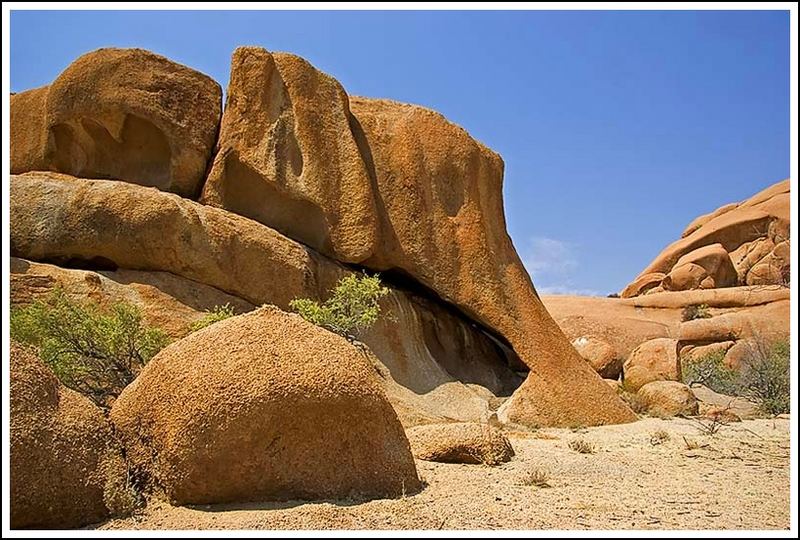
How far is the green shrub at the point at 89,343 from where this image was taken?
7.00m

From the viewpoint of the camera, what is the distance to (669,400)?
1172 centimetres

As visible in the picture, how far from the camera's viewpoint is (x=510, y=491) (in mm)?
5168

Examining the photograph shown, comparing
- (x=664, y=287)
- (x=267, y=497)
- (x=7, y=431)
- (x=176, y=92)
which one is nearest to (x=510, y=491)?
(x=267, y=497)

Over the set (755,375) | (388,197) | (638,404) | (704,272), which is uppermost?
(704,272)

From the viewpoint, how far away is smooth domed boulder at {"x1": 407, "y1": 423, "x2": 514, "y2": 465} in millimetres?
6465

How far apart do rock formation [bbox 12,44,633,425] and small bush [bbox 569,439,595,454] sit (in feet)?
7.34

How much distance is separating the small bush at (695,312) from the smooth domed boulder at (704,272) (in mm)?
4334

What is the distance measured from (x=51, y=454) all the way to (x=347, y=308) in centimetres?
620

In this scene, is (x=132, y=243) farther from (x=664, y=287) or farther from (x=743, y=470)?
(x=664, y=287)

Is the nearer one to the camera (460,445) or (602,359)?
(460,445)

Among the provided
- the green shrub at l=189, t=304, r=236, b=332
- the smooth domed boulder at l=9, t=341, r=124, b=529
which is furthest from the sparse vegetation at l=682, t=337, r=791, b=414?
the smooth domed boulder at l=9, t=341, r=124, b=529

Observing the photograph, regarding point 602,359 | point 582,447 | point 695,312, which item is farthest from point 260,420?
point 695,312

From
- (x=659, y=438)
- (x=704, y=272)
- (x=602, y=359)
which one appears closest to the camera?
(x=659, y=438)

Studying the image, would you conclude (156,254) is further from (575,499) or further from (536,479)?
(575,499)
